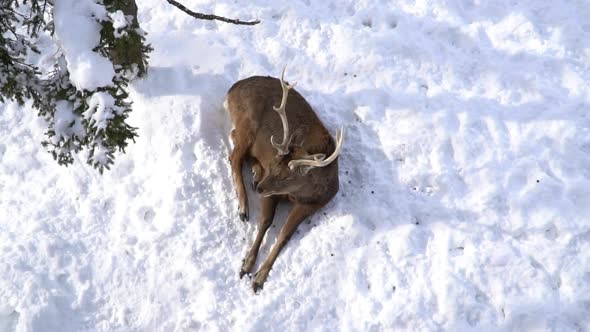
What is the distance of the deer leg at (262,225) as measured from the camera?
6113 millimetres

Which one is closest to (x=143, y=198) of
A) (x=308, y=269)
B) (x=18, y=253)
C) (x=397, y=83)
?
(x=18, y=253)

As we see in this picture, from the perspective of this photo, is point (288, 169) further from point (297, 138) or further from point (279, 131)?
point (279, 131)

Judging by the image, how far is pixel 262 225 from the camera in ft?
20.6

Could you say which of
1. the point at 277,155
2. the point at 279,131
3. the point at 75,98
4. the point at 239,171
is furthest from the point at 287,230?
the point at 75,98

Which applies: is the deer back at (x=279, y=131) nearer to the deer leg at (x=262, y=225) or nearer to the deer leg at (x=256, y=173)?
the deer leg at (x=256, y=173)

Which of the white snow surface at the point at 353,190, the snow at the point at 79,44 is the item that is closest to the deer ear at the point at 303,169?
the white snow surface at the point at 353,190

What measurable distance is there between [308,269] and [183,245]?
149cm

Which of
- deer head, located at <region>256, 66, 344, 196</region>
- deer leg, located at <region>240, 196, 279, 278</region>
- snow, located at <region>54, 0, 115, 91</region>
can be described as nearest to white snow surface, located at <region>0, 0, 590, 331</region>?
snow, located at <region>54, 0, 115, 91</region>

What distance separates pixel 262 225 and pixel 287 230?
0.31 m

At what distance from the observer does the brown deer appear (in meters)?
6.02

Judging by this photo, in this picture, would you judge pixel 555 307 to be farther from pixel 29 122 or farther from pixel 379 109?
pixel 29 122

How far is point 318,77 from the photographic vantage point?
7.63m

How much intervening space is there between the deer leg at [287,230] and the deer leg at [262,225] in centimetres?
15

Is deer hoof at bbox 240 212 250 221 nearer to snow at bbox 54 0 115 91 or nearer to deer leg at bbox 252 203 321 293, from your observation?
deer leg at bbox 252 203 321 293
